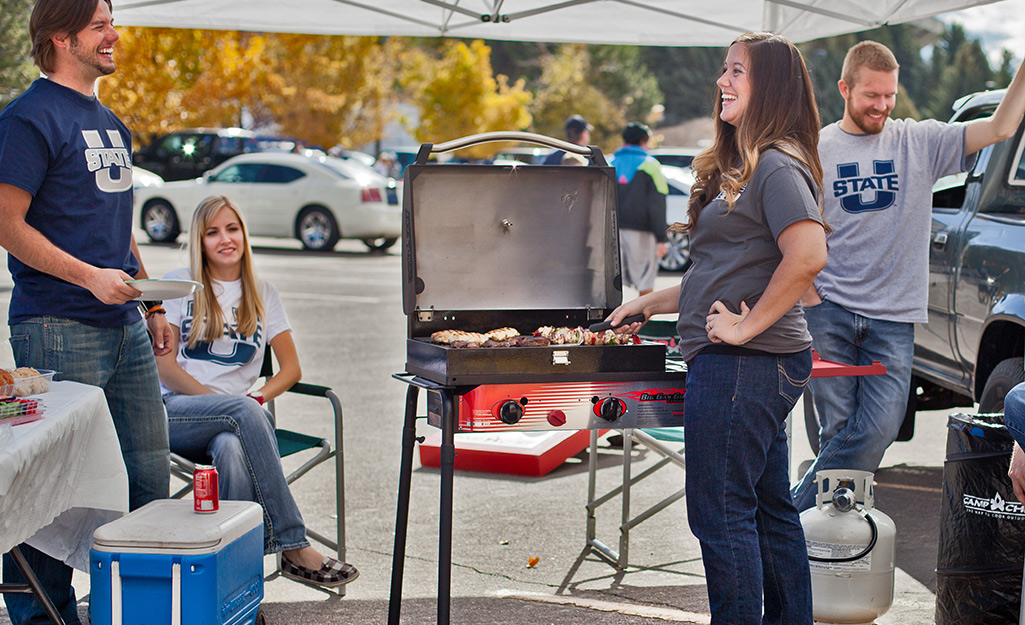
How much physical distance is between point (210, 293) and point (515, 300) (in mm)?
1434

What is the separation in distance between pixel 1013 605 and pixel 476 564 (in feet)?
6.76

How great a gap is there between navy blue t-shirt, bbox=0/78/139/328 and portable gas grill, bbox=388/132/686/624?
96cm

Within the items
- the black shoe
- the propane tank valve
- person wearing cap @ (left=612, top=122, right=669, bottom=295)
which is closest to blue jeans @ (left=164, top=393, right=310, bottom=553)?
the black shoe

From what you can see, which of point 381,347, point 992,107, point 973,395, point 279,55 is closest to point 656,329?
point 973,395

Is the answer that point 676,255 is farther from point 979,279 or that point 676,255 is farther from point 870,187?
point 870,187

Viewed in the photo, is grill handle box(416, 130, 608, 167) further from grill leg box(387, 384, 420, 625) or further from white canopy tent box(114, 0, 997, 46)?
white canopy tent box(114, 0, 997, 46)

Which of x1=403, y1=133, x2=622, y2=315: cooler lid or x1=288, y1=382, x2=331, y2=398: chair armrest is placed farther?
x1=288, y1=382, x2=331, y2=398: chair armrest

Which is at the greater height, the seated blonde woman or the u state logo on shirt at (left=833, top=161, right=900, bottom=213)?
A: the u state logo on shirt at (left=833, top=161, right=900, bottom=213)

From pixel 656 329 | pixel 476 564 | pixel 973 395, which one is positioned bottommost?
pixel 476 564

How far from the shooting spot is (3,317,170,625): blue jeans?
3350 millimetres

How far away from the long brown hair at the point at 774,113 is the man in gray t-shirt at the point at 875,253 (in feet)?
4.29

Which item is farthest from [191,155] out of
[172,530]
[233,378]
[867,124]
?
[172,530]

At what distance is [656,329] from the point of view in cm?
479

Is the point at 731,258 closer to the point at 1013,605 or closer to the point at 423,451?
the point at 1013,605
